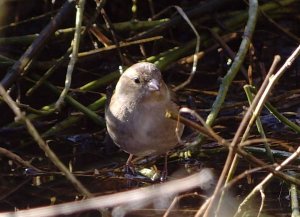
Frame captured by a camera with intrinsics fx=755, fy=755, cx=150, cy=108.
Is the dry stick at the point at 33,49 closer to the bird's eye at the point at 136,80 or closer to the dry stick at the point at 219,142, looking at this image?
the bird's eye at the point at 136,80

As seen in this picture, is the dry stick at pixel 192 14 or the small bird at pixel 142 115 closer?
the small bird at pixel 142 115

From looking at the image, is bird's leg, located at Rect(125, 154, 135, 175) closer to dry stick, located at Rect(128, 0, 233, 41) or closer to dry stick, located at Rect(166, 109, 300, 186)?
dry stick, located at Rect(128, 0, 233, 41)

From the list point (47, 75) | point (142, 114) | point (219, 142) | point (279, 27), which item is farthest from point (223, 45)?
point (219, 142)

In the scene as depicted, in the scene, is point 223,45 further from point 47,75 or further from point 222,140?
point 222,140

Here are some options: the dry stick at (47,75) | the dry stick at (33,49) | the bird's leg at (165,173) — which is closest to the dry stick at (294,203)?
the bird's leg at (165,173)

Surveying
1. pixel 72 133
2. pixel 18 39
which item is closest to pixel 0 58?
pixel 18 39

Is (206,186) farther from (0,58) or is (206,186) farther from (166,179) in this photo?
(0,58)
